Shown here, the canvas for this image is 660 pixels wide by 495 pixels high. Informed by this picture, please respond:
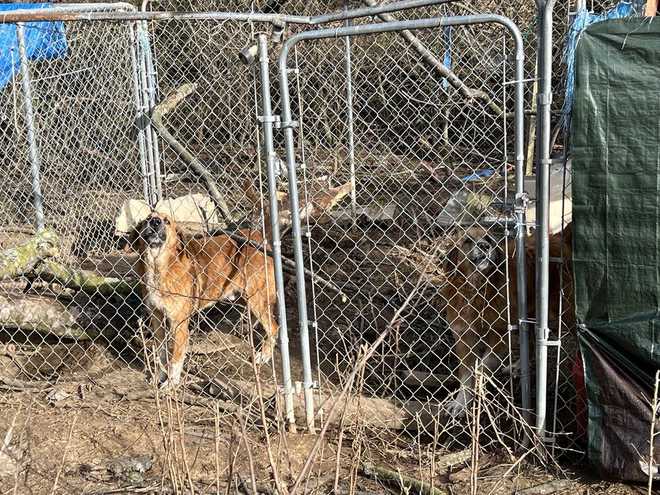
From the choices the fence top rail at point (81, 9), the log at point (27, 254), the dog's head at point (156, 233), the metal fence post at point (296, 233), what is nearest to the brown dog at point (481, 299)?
the metal fence post at point (296, 233)

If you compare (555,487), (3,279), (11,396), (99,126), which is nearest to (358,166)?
(99,126)

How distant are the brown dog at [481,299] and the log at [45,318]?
8.94 feet

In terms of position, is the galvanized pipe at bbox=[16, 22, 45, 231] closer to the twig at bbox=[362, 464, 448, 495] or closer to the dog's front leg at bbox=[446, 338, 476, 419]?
the dog's front leg at bbox=[446, 338, 476, 419]

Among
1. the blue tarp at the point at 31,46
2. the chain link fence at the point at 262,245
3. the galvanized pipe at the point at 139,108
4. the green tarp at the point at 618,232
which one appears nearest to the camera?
the green tarp at the point at 618,232

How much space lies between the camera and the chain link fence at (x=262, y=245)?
14.5ft

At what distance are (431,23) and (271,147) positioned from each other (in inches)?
43.0

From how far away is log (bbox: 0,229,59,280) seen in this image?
5816 mm

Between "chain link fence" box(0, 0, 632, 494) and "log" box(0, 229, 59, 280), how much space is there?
2cm

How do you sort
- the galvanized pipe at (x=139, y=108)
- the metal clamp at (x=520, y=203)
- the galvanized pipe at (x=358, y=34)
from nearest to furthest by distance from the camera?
the galvanized pipe at (x=358, y=34), the metal clamp at (x=520, y=203), the galvanized pipe at (x=139, y=108)

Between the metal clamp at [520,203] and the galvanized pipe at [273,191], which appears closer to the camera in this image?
the metal clamp at [520,203]

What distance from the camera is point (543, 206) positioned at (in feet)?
12.1

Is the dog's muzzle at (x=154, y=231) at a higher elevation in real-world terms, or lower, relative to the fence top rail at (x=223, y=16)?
lower

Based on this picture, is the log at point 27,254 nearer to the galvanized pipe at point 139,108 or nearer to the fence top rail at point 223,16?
the galvanized pipe at point 139,108

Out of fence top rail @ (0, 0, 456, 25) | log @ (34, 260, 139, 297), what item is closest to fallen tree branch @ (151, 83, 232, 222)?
log @ (34, 260, 139, 297)
